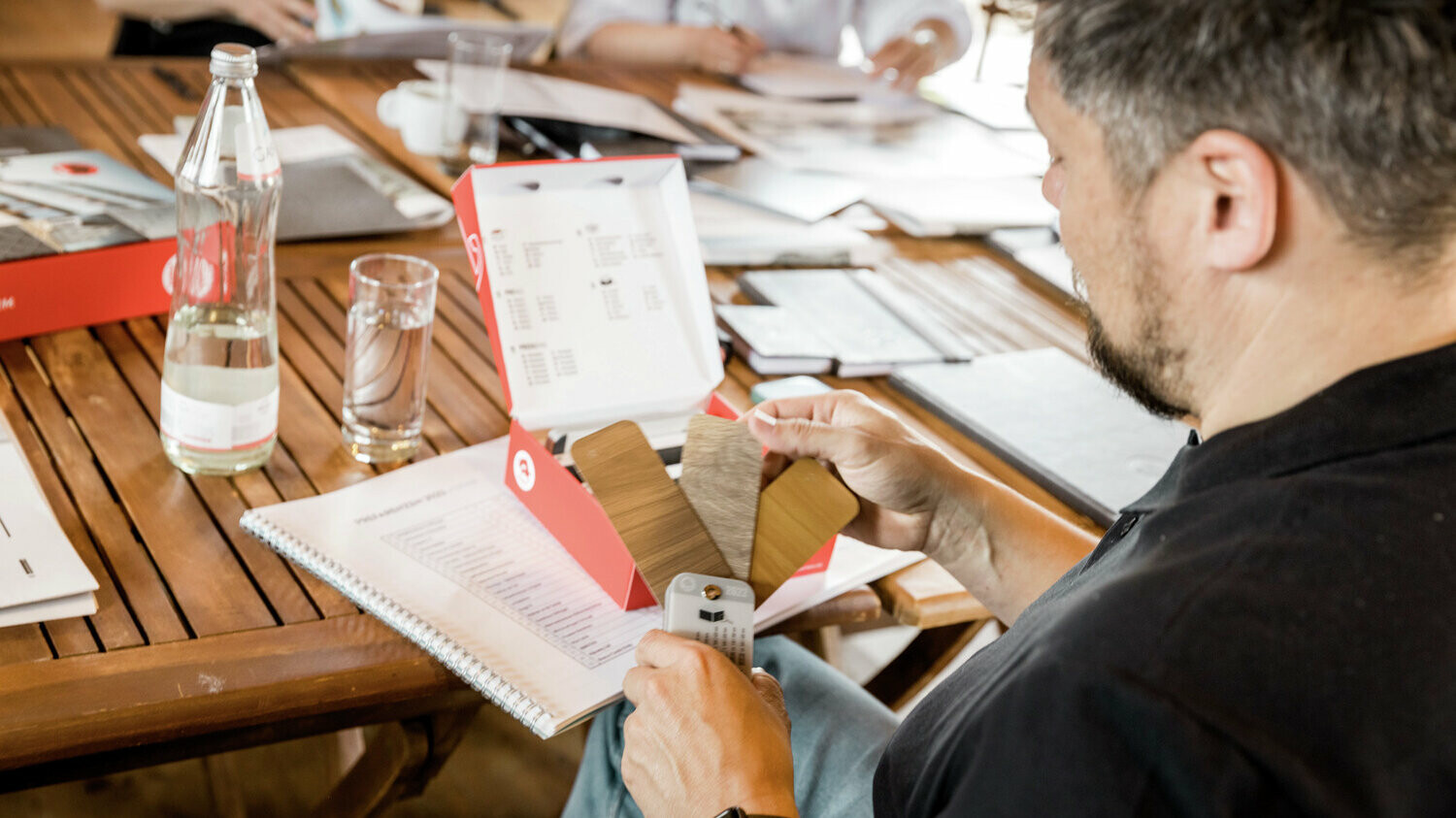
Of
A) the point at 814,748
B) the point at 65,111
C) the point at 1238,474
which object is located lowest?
the point at 814,748

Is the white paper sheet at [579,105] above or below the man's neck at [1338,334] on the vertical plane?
below

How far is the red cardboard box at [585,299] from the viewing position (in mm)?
1079

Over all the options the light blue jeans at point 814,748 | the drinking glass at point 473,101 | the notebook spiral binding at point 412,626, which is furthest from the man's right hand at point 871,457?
the drinking glass at point 473,101

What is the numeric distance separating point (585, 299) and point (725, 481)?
0.96ft

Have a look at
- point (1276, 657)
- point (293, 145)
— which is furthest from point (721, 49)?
point (1276, 657)

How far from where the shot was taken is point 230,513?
0.97 m

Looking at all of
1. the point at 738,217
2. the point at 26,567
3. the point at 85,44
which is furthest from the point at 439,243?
the point at 85,44

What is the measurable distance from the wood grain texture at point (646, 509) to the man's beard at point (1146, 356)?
0.30 meters

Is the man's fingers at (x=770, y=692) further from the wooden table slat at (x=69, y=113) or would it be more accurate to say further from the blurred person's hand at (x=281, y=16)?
the blurred person's hand at (x=281, y=16)

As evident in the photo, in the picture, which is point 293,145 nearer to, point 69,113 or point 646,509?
point 69,113

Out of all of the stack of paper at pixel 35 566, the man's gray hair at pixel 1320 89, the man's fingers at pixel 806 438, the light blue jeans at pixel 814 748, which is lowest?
the light blue jeans at pixel 814 748

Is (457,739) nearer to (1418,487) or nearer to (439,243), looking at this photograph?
(439,243)

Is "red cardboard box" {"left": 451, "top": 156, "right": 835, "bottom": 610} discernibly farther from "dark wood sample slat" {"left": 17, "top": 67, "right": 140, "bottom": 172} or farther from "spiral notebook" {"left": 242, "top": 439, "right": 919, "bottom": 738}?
"dark wood sample slat" {"left": 17, "top": 67, "right": 140, "bottom": 172}

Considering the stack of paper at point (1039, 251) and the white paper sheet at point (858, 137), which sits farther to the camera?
the white paper sheet at point (858, 137)
